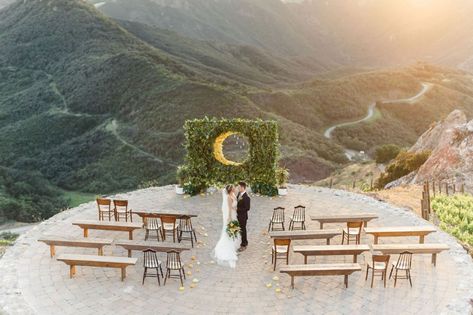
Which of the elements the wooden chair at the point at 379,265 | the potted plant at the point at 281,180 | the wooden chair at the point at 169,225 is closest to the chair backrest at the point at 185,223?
the wooden chair at the point at 169,225

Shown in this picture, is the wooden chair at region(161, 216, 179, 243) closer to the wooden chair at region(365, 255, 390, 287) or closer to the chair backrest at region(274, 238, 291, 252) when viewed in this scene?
the chair backrest at region(274, 238, 291, 252)

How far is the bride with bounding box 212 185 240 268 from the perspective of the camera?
12.7 m

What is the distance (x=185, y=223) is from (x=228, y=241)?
98.0 inches

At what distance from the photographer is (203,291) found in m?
11.2

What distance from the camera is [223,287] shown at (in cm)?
1145

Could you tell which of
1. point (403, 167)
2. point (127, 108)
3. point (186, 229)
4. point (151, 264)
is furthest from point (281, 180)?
point (127, 108)

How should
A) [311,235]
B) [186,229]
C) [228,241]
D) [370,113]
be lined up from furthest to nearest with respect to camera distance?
[370,113] → [186,229] → [311,235] → [228,241]

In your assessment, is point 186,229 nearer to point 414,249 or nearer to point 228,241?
point 228,241

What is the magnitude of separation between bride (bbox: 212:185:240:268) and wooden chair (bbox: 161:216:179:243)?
5.15ft

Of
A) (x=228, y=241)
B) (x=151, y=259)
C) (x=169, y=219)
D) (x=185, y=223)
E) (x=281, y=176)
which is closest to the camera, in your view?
(x=151, y=259)

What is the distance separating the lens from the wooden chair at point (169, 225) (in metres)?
13.6

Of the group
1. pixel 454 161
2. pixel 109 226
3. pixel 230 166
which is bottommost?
pixel 109 226

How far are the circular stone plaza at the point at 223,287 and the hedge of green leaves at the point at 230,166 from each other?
423 centimetres

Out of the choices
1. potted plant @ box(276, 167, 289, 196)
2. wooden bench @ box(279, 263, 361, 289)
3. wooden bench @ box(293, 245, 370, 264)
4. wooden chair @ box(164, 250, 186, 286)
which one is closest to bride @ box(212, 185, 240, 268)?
wooden chair @ box(164, 250, 186, 286)
